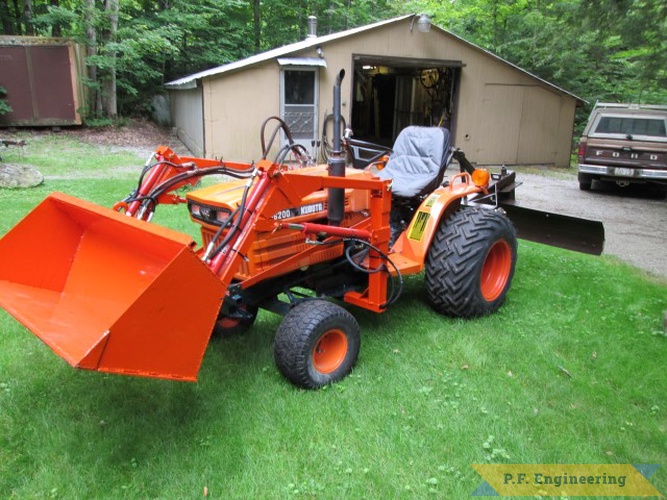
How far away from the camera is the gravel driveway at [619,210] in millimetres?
6771

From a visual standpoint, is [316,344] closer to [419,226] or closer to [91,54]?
[419,226]

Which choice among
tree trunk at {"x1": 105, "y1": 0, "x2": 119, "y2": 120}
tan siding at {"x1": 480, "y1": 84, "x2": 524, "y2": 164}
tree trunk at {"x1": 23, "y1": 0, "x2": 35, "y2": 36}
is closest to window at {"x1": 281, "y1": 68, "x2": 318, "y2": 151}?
tan siding at {"x1": 480, "y1": 84, "x2": 524, "y2": 164}

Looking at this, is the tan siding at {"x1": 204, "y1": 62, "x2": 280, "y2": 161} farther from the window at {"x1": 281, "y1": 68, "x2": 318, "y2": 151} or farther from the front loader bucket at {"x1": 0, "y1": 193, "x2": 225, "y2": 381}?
the front loader bucket at {"x1": 0, "y1": 193, "x2": 225, "y2": 381}

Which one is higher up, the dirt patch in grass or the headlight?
the headlight

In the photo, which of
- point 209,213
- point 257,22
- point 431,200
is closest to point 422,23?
point 257,22

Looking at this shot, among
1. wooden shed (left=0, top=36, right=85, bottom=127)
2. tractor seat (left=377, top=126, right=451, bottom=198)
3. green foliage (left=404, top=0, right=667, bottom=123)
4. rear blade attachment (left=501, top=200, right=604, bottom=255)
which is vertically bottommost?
rear blade attachment (left=501, top=200, right=604, bottom=255)

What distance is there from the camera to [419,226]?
13.4 feet

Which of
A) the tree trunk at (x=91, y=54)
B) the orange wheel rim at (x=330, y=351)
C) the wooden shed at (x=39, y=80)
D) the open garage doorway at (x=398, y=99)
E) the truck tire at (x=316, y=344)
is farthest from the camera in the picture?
the open garage doorway at (x=398, y=99)

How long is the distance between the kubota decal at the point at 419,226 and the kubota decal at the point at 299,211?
2.81ft

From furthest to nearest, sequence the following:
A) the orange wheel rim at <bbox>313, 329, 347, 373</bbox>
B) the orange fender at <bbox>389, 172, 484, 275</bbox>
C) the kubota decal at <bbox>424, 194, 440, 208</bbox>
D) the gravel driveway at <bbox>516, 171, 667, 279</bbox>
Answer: the gravel driveway at <bbox>516, 171, 667, 279</bbox> → the kubota decal at <bbox>424, 194, 440, 208</bbox> → the orange fender at <bbox>389, 172, 484, 275</bbox> → the orange wheel rim at <bbox>313, 329, 347, 373</bbox>

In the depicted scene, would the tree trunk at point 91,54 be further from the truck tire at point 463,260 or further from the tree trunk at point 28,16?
the truck tire at point 463,260

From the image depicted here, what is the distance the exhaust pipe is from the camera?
9.56 ft

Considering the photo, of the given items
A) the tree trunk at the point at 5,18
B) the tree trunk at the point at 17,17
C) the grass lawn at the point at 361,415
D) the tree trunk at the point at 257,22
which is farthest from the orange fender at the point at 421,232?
the tree trunk at the point at 17,17

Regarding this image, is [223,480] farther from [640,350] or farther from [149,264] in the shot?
[640,350]
